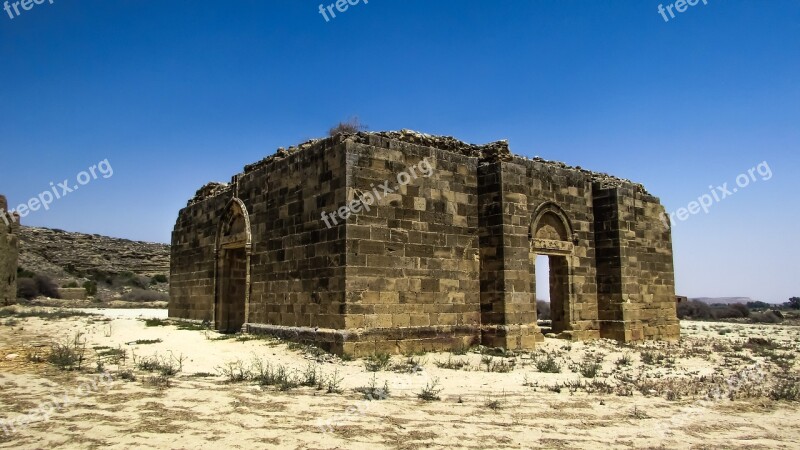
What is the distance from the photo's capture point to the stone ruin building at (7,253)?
61.1 ft

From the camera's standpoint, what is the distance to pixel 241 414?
5840 millimetres

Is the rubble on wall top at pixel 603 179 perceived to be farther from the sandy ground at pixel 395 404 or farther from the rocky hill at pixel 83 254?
the rocky hill at pixel 83 254

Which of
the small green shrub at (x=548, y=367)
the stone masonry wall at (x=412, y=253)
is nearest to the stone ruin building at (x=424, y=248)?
the stone masonry wall at (x=412, y=253)

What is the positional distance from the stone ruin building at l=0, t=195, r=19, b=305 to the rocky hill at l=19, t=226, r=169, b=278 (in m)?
17.2

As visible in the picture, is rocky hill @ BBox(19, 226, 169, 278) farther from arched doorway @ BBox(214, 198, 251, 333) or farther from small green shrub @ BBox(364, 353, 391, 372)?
small green shrub @ BBox(364, 353, 391, 372)

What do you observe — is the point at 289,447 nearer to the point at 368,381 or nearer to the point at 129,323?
the point at 368,381

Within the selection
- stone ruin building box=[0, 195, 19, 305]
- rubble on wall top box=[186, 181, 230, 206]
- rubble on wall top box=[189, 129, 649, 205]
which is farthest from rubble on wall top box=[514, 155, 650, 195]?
stone ruin building box=[0, 195, 19, 305]

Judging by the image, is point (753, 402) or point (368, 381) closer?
point (753, 402)

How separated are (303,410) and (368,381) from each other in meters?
1.82

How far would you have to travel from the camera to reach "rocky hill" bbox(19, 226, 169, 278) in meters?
36.6

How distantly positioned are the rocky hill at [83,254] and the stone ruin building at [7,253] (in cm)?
1725

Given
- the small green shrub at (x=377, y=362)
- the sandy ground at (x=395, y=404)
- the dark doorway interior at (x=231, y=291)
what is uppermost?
the dark doorway interior at (x=231, y=291)

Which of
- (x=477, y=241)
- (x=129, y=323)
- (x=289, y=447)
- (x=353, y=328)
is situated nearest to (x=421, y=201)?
(x=477, y=241)

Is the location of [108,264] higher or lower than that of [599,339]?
higher
